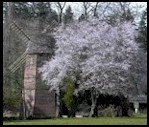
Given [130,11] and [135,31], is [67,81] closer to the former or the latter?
[135,31]

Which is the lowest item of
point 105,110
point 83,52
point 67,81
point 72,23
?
point 105,110

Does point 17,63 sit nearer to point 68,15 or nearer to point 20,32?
point 20,32

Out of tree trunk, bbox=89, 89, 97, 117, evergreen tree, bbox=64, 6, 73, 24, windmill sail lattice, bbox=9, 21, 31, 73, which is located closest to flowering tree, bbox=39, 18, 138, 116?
tree trunk, bbox=89, 89, 97, 117

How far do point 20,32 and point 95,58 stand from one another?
40.7 feet

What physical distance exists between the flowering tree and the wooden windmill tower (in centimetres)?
461

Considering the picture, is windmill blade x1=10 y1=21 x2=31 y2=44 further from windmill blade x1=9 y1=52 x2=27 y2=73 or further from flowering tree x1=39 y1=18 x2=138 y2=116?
flowering tree x1=39 y1=18 x2=138 y2=116

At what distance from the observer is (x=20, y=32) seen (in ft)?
139

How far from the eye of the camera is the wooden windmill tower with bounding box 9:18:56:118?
3900 centimetres

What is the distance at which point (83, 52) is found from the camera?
3284 cm

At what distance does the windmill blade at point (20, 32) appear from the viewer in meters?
41.2

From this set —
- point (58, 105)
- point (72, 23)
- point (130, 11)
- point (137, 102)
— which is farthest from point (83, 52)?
point (137, 102)

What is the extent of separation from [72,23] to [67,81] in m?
5.14

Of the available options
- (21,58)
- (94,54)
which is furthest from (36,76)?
(94,54)

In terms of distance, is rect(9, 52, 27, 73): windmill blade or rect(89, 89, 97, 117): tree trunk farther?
rect(9, 52, 27, 73): windmill blade
